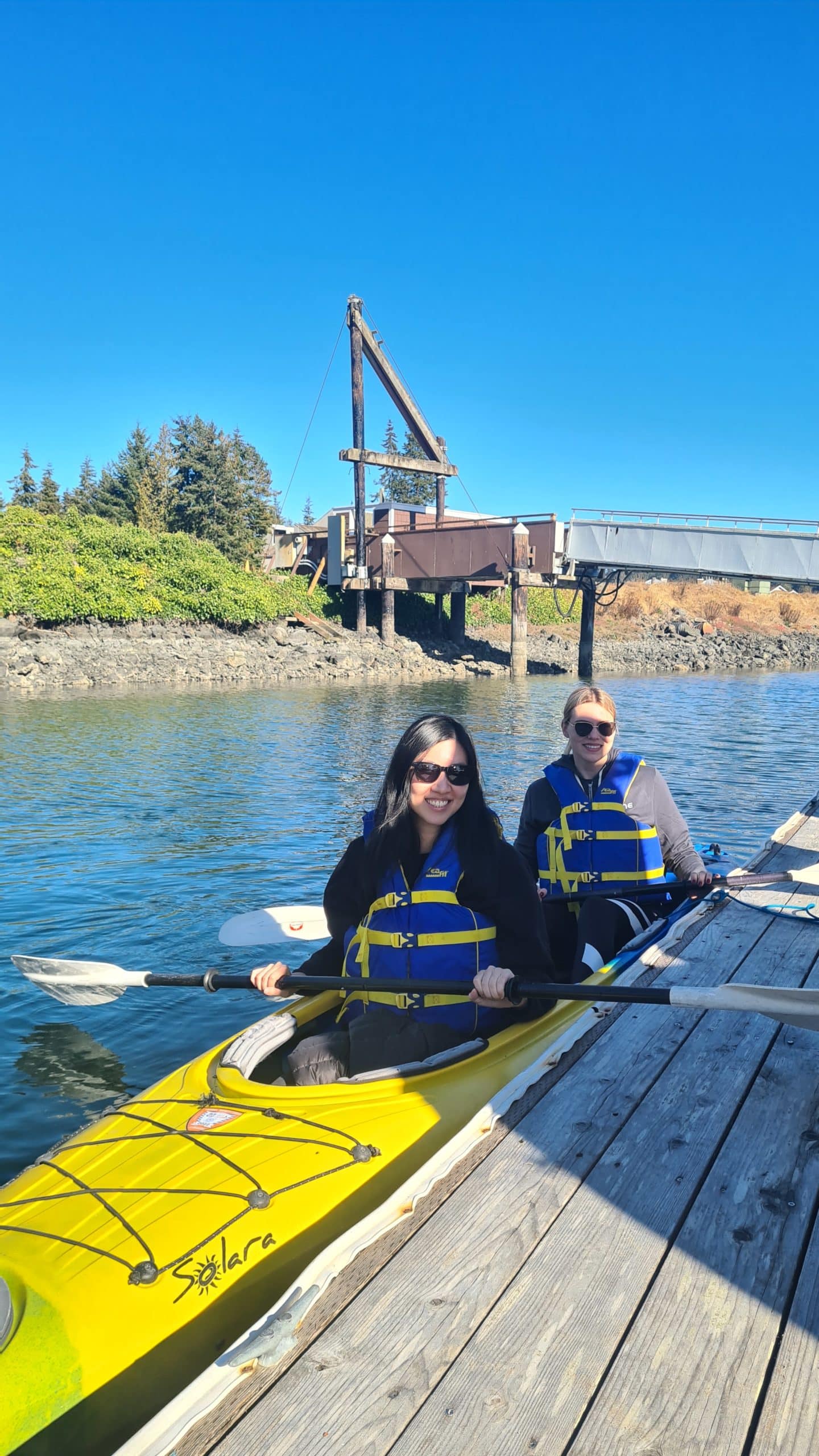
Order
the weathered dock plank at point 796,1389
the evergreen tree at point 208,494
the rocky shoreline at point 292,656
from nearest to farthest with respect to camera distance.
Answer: the weathered dock plank at point 796,1389 < the rocky shoreline at point 292,656 < the evergreen tree at point 208,494

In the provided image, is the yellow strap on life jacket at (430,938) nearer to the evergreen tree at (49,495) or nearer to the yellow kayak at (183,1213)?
the yellow kayak at (183,1213)

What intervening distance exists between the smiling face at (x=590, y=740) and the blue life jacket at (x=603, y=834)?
0.06 metres

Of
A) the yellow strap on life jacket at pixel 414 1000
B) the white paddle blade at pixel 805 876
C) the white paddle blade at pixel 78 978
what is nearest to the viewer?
the yellow strap on life jacket at pixel 414 1000

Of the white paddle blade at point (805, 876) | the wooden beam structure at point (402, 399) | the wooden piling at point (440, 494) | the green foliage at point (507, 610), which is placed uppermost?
the wooden beam structure at point (402, 399)

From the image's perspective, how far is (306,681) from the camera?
27453 millimetres

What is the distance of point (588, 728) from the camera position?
4688mm

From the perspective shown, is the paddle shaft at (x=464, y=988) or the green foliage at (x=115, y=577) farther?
the green foliage at (x=115, y=577)

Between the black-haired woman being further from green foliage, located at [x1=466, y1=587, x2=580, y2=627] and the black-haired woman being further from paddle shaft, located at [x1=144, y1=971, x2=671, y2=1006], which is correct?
green foliage, located at [x1=466, y1=587, x2=580, y2=627]

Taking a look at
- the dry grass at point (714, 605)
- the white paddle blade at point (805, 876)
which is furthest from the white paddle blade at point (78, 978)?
the dry grass at point (714, 605)

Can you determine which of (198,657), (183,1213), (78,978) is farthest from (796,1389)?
(198,657)

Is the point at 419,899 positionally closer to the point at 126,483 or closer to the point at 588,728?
the point at 588,728

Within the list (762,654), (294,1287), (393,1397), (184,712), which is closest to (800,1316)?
(393,1397)

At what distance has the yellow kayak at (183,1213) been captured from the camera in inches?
84.4

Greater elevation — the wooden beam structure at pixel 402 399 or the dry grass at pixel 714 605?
the wooden beam structure at pixel 402 399
